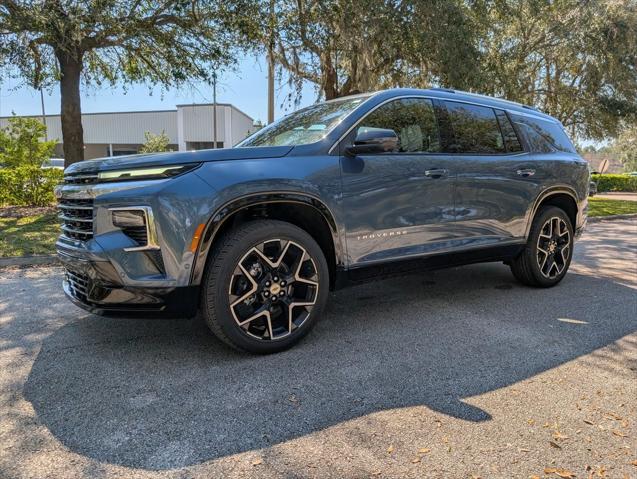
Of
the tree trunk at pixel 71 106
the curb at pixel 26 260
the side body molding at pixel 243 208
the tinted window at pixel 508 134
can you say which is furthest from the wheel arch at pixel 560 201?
the tree trunk at pixel 71 106

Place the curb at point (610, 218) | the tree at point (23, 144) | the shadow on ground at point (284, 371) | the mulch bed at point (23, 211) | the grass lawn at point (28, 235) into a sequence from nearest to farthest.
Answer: the shadow on ground at point (284, 371) < the grass lawn at point (28, 235) < the mulch bed at point (23, 211) < the tree at point (23, 144) < the curb at point (610, 218)

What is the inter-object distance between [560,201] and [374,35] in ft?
25.2

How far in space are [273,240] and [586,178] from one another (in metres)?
4.24

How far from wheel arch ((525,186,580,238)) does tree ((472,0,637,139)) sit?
28.3 ft

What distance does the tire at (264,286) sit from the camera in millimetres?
3016

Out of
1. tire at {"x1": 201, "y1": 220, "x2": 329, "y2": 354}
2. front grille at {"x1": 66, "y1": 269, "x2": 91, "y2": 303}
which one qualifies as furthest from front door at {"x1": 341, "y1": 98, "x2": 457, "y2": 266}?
front grille at {"x1": 66, "y1": 269, "x2": 91, "y2": 303}

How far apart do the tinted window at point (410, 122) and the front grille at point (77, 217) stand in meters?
2.13

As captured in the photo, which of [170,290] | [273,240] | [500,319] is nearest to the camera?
[170,290]

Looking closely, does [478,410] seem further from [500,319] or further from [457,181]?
[457,181]

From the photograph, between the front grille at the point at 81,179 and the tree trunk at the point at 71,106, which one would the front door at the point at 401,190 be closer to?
the front grille at the point at 81,179

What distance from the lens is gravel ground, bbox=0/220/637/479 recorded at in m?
2.14

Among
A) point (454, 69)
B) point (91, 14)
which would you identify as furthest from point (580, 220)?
point (91, 14)

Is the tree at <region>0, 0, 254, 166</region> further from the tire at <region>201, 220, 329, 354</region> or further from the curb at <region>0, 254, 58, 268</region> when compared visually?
the tire at <region>201, 220, 329, 354</region>

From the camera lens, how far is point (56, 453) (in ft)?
7.06
